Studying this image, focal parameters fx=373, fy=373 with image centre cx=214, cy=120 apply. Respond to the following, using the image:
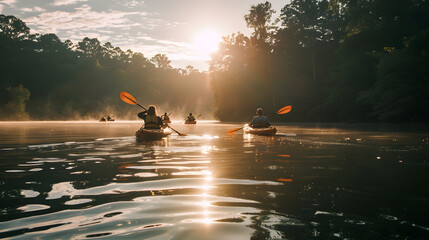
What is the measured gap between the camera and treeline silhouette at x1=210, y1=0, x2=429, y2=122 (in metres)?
31.8

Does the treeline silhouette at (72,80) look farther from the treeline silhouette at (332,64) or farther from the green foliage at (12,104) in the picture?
the treeline silhouette at (332,64)

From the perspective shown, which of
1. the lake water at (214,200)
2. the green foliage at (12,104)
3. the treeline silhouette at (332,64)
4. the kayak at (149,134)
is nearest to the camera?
the lake water at (214,200)

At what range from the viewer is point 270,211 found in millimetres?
4023

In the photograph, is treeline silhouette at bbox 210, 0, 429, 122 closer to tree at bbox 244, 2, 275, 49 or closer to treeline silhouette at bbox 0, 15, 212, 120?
tree at bbox 244, 2, 275, 49

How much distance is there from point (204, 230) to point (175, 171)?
3.68 meters

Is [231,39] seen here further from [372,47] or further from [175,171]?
[175,171]

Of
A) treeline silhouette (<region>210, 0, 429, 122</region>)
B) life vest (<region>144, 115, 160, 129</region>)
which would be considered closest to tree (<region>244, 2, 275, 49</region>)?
treeline silhouette (<region>210, 0, 429, 122</region>)

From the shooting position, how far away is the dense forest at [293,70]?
107ft

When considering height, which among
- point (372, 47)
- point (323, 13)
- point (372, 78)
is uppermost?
point (323, 13)

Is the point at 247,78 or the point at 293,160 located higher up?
the point at 247,78

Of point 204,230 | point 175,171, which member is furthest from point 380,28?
point 204,230

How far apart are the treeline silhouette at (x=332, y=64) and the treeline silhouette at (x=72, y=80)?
3834 centimetres

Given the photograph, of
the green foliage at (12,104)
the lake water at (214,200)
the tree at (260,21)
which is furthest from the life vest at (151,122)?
the green foliage at (12,104)

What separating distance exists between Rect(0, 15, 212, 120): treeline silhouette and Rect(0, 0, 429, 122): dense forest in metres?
0.24
